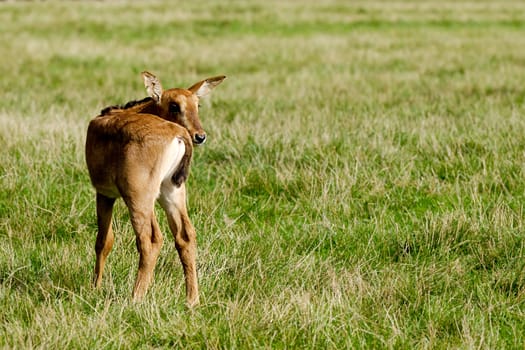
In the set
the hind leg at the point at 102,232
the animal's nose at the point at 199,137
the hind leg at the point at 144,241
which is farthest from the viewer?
the hind leg at the point at 102,232

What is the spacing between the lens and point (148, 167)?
3738mm

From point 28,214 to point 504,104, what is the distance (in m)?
7.65

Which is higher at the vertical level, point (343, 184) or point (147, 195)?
point (147, 195)

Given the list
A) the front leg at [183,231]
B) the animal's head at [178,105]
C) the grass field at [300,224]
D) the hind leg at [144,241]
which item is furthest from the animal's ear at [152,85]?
the grass field at [300,224]

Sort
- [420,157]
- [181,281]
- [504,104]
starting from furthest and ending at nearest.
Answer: [504,104], [420,157], [181,281]

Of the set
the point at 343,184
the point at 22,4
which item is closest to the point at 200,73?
the point at 343,184

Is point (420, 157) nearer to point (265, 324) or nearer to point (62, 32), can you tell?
point (265, 324)

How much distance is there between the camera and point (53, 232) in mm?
5316

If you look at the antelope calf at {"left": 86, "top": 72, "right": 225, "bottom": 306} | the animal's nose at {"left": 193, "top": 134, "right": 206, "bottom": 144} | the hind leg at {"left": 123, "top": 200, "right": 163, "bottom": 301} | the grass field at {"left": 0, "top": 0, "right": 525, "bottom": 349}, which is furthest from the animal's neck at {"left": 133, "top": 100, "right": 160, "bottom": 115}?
the grass field at {"left": 0, "top": 0, "right": 525, "bottom": 349}

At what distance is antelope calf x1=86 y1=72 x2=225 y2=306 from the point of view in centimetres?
373

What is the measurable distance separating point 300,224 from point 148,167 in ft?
6.85

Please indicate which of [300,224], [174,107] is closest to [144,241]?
[174,107]

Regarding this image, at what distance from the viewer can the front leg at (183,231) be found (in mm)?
3946

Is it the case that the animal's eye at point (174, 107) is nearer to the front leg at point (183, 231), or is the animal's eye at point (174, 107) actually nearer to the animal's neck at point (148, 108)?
the animal's neck at point (148, 108)
